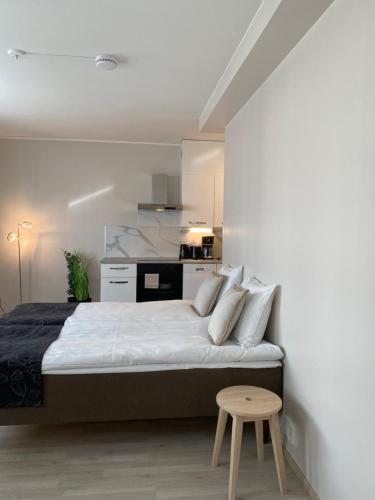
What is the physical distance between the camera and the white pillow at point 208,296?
11.3 feet

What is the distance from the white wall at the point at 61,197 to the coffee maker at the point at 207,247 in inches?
40.6

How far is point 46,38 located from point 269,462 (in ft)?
9.76

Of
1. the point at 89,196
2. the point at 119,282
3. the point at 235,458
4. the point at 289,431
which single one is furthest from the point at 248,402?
the point at 89,196

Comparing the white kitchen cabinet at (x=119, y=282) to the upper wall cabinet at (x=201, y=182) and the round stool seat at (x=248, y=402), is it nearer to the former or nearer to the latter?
the upper wall cabinet at (x=201, y=182)

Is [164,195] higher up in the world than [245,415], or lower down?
higher up

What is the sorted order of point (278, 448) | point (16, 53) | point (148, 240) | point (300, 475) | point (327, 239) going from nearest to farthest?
point (327, 239) → point (278, 448) → point (300, 475) → point (16, 53) → point (148, 240)

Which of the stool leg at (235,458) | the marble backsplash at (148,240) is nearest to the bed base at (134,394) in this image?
the stool leg at (235,458)

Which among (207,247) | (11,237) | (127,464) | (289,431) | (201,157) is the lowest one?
(127,464)

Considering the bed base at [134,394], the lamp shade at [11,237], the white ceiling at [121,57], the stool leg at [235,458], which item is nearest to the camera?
the stool leg at [235,458]

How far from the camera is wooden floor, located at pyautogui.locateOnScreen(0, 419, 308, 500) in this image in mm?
2064

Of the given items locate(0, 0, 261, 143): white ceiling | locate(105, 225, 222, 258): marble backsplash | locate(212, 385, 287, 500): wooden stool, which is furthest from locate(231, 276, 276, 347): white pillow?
locate(105, 225, 222, 258): marble backsplash

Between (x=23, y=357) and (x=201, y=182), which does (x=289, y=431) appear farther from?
(x=201, y=182)

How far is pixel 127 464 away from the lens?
2.30 m

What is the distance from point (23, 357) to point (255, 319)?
1453 millimetres
